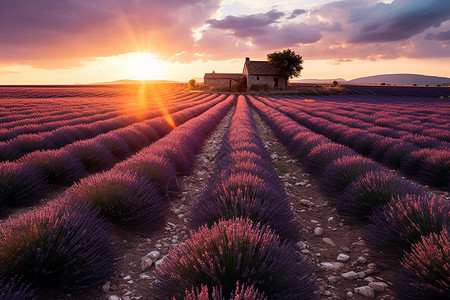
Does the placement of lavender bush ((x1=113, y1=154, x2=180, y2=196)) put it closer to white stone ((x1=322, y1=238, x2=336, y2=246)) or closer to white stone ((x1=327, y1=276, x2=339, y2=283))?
white stone ((x1=322, y1=238, x2=336, y2=246))

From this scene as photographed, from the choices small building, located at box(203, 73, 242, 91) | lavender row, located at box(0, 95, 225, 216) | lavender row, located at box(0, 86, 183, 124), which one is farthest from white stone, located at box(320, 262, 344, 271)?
small building, located at box(203, 73, 242, 91)

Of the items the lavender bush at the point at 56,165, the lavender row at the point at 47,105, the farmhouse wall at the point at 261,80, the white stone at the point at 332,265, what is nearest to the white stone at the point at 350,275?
the white stone at the point at 332,265

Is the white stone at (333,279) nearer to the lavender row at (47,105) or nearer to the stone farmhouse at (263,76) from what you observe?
the lavender row at (47,105)

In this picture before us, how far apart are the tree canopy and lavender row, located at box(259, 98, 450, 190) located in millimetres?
40078

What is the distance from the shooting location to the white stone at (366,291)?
189 centimetres

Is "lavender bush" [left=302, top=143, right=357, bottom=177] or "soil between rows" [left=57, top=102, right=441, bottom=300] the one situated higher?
"lavender bush" [left=302, top=143, right=357, bottom=177]

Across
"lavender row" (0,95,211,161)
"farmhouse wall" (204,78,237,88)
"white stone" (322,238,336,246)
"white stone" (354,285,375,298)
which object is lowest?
"white stone" (322,238,336,246)

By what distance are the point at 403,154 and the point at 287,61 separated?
43.2 metres

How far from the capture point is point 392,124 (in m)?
9.61

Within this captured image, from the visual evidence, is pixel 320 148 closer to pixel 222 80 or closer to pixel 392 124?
pixel 392 124

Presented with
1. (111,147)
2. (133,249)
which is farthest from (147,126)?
(133,249)

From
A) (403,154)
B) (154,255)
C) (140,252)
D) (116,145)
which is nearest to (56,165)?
(116,145)

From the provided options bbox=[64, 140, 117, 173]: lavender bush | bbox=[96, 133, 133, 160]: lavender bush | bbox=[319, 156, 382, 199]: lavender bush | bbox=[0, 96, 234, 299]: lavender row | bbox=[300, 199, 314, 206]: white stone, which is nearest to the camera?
bbox=[0, 96, 234, 299]: lavender row

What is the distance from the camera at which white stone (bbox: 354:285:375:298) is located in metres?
1.89
